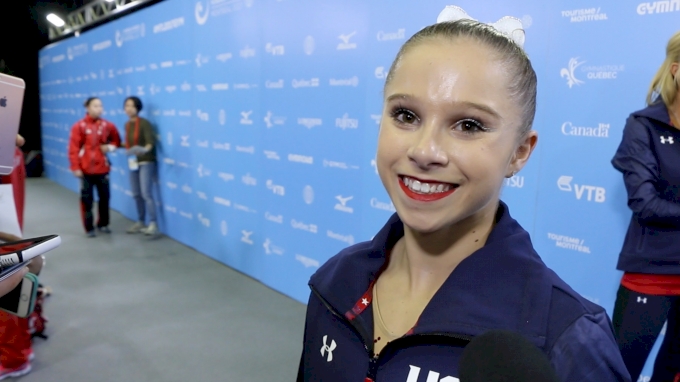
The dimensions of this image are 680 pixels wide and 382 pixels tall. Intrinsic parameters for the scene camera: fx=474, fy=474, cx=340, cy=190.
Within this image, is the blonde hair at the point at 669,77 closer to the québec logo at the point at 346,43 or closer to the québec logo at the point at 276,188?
the québec logo at the point at 346,43

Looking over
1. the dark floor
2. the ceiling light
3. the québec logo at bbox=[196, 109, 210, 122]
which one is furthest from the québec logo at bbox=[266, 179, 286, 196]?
the ceiling light

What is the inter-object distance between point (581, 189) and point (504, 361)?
5.46 feet

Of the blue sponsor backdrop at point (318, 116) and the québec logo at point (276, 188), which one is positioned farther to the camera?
the québec logo at point (276, 188)

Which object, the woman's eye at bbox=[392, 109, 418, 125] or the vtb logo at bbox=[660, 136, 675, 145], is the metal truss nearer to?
the vtb logo at bbox=[660, 136, 675, 145]

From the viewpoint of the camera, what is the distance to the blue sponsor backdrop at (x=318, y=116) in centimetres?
188

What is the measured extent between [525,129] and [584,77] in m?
1.42

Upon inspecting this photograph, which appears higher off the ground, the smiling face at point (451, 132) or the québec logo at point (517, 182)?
the smiling face at point (451, 132)

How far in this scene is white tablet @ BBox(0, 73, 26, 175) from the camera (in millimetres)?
1282

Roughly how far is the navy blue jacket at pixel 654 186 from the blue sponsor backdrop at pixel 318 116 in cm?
27

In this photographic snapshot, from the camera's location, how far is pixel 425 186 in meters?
0.68

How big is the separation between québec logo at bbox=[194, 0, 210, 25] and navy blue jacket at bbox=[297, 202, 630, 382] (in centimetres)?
372

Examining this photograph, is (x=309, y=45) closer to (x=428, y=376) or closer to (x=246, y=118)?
(x=246, y=118)

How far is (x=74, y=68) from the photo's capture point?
7.45 meters

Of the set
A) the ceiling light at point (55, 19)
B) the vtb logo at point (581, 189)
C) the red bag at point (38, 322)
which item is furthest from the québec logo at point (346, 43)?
the ceiling light at point (55, 19)
